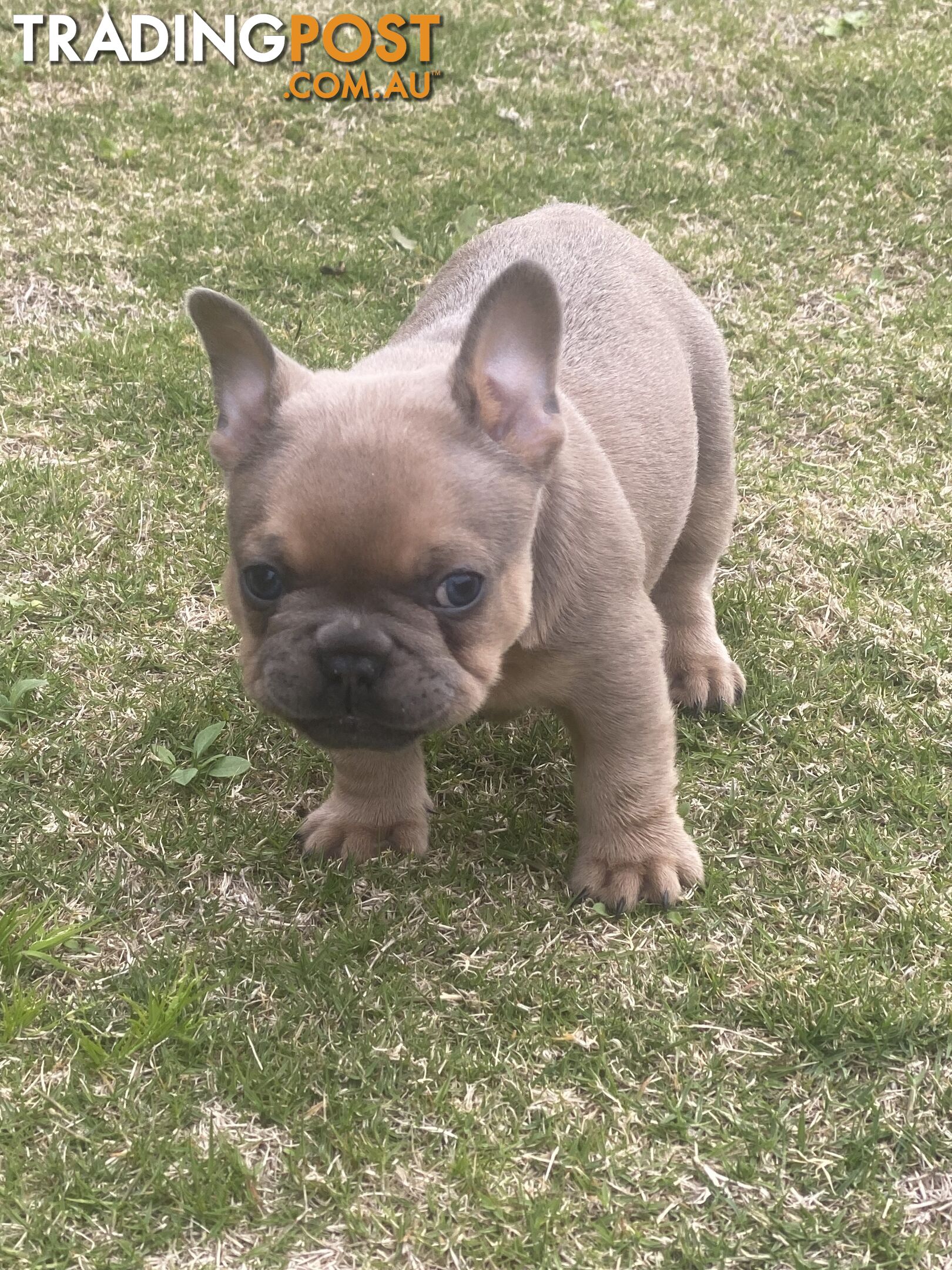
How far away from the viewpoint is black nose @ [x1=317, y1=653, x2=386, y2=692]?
2781 millimetres

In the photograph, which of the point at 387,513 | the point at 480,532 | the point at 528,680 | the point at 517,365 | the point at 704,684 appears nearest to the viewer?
the point at 387,513

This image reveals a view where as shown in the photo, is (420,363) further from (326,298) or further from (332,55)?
(332,55)

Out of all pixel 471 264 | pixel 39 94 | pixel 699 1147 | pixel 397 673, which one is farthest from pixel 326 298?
pixel 699 1147

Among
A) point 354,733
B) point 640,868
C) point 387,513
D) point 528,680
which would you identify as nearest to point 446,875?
point 640,868

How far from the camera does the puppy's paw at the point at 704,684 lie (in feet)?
14.4

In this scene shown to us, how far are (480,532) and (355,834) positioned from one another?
1.39m

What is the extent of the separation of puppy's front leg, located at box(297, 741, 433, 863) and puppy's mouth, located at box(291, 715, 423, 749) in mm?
672

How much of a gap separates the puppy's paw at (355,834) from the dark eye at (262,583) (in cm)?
108

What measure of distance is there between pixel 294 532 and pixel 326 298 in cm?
450

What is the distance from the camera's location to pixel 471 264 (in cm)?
427

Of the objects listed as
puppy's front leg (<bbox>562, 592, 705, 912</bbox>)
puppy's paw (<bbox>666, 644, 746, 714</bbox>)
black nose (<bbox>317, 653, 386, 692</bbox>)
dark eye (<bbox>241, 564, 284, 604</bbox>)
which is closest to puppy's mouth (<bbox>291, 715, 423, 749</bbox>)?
black nose (<bbox>317, 653, 386, 692</bbox>)

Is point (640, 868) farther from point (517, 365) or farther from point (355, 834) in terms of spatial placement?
point (517, 365)

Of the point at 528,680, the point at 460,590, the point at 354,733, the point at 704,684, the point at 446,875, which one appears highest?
the point at 460,590

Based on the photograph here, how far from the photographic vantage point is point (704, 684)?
4391 millimetres
